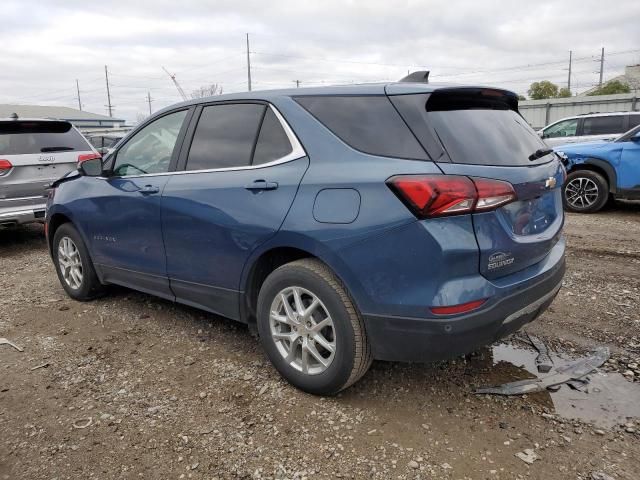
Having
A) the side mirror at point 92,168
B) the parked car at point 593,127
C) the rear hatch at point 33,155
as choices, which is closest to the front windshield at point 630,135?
the parked car at point 593,127

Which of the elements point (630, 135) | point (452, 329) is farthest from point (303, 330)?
point (630, 135)

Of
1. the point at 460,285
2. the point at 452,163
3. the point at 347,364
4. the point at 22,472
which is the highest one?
the point at 452,163

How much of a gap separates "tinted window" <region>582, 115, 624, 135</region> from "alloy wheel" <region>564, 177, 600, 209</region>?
2808 mm

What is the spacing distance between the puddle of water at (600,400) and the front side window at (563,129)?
9.40 m

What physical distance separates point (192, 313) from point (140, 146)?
1.45 meters

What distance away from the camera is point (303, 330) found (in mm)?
2895

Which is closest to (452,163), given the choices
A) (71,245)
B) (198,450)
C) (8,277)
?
(198,450)

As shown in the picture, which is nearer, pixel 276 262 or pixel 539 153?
pixel 539 153

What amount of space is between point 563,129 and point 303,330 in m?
10.7

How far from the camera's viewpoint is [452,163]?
8.08ft

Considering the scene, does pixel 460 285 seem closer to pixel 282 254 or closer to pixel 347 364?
pixel 347 364

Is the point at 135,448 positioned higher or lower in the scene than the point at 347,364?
lower

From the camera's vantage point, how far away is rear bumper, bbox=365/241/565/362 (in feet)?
8.02

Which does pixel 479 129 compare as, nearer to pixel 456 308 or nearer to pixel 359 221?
pixel 359 221
